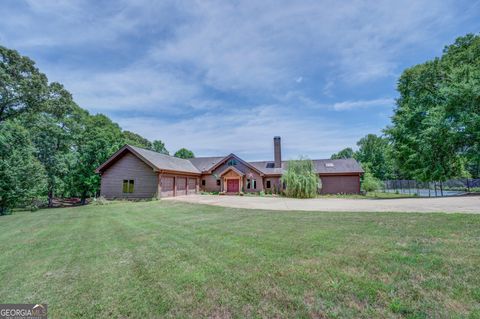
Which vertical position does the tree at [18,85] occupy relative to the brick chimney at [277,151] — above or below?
above

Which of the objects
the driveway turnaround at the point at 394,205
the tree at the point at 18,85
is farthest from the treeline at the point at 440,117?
the tree at the point at 18,85

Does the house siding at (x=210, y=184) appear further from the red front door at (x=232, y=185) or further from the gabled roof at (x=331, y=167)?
the gabled roof at (x=331, y=167)

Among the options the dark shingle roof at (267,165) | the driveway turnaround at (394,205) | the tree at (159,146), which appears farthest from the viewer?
the tree at (159,146)

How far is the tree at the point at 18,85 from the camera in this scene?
18812 millimetres

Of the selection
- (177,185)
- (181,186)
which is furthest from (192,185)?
(177,185)

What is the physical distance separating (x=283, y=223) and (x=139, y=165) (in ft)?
51.2

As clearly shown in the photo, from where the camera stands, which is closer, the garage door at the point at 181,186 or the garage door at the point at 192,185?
the garage door at the point at 181,186

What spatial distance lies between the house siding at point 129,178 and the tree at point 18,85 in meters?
10.5

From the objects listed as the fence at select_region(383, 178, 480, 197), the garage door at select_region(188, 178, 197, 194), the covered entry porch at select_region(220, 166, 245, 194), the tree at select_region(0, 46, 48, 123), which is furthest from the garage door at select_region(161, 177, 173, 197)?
the fence at select_region(383, 178, 480, 197)

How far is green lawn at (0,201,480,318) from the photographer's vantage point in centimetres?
271

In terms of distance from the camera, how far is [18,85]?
65.0ft

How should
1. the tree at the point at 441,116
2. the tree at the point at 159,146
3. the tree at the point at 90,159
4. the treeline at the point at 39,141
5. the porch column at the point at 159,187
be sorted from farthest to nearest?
the tree at the point at 159,146, the tree at the point at 90,159, the porch column at the point at 159,187, the treeline at the point at 39,141, the tree at the point at 441,116

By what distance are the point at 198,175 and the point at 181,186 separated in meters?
3.79

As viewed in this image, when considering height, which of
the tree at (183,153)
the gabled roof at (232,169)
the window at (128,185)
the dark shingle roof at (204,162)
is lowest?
the window at (128,185)
